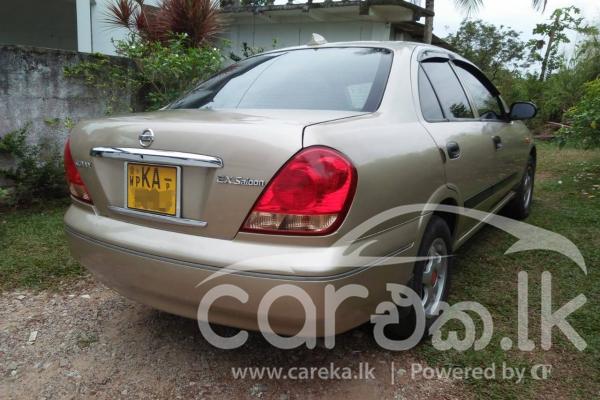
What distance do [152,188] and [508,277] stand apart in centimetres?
243

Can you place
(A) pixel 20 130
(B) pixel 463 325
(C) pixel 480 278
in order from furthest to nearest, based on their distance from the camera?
1. (A) pixel 20 130
2. (C) pixel 480 278
3. (B) pixel 463 325

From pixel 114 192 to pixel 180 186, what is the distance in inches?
15.6

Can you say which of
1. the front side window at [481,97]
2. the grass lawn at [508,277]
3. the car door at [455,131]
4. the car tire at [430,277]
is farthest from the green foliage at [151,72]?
the car tire at [430,277]

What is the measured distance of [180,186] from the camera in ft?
5.70

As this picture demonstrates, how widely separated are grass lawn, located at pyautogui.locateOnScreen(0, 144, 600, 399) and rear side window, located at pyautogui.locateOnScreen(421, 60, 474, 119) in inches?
43.4

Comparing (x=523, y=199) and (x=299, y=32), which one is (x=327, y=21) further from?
(x=523, y=199)

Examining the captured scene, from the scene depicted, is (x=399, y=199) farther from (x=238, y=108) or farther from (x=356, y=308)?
(x=238, y=108)

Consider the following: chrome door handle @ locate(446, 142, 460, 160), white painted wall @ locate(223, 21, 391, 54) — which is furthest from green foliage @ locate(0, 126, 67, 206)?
white painted wall @ locate(223, 21, 391, 54)

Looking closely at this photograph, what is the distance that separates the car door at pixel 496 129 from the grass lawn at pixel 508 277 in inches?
19.5

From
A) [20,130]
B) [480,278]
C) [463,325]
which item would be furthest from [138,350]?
[20,130]

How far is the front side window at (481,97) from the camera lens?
10.4 ft

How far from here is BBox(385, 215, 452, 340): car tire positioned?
2115 millimetres

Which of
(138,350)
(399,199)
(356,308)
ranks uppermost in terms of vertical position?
(399,199)

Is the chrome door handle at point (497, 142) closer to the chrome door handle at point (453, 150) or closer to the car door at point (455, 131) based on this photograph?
the car door at point (455, 131)
